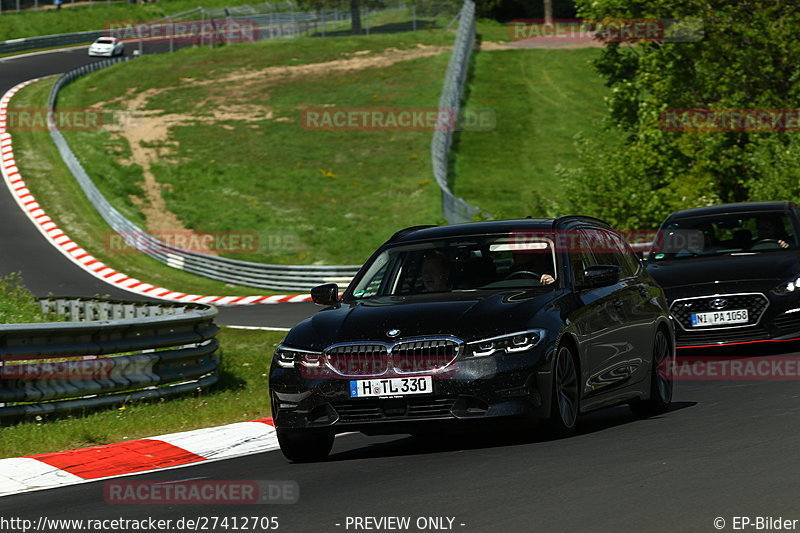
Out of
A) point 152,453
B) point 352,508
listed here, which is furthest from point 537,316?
point 152,453

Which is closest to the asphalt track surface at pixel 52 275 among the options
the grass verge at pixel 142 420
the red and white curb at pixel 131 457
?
the grass verge at pixel 142 420

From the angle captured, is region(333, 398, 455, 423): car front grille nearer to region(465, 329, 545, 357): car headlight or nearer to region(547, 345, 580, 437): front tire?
region(465, 329, 545, 357): car headlight

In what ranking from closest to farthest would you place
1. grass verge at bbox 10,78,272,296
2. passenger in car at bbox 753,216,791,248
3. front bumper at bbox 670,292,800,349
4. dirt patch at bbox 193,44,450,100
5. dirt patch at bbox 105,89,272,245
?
front bumper at bbox 670,292,800,349 → passenger in car at bbox 753,216,791,248 → grass verge at bbox 10,78,272,296 → dirt patch at bbox 105,89,272,245 → dirt patch at bbox 193,44,450,100

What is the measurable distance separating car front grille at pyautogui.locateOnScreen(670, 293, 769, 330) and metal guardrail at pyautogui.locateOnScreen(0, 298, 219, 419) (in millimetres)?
5104

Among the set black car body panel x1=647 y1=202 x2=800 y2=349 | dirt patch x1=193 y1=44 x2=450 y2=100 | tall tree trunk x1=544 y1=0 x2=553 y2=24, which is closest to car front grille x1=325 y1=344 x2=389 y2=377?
black car body panel x1=647 y1=202 x2=800 y2=349

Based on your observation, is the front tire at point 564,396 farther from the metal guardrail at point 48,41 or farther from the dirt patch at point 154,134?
the metal guardrail at point 48,41

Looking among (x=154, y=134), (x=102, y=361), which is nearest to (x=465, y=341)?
(x=102, y=361)

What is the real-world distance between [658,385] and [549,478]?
3.71 m

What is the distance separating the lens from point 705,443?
875 cm

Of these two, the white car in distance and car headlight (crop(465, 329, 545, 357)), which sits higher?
car headlight (crop(465, 329, 545, 357))

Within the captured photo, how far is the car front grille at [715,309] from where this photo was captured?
48.4 feet

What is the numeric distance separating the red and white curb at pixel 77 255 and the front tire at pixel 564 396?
23142 mm

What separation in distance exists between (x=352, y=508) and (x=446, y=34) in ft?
244

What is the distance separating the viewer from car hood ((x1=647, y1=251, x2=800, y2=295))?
48.9 feet
